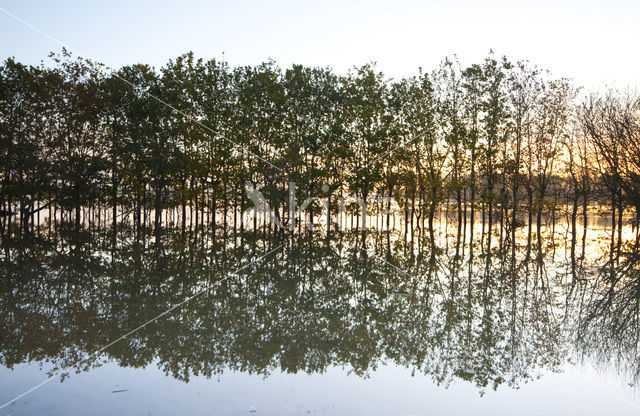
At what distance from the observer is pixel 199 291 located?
1142 centimetres

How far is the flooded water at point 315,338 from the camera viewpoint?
566 centimetres

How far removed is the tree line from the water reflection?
15743 mm

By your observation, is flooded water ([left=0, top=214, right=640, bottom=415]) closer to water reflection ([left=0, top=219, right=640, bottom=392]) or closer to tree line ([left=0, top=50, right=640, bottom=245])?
water reflection ([left=0, top=219, right=640, bottom=392])

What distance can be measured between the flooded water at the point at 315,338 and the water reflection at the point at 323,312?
0.04m

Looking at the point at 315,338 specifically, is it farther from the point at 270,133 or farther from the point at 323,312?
the point at 270,133

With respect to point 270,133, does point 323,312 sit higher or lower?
lower

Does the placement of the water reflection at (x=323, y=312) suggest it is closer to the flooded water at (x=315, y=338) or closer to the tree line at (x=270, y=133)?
the flooded water at (x=315, y=338)

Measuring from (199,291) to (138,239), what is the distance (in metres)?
13.3

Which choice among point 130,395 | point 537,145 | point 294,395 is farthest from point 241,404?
point 537,145

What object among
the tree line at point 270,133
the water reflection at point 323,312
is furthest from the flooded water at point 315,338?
the tree line at point 270,133

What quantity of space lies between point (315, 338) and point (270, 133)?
27283 millimetres

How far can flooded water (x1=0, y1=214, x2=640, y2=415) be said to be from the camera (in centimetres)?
566

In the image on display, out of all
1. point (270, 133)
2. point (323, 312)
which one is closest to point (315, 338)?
point (323, 312)

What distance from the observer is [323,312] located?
9625 millimetres
